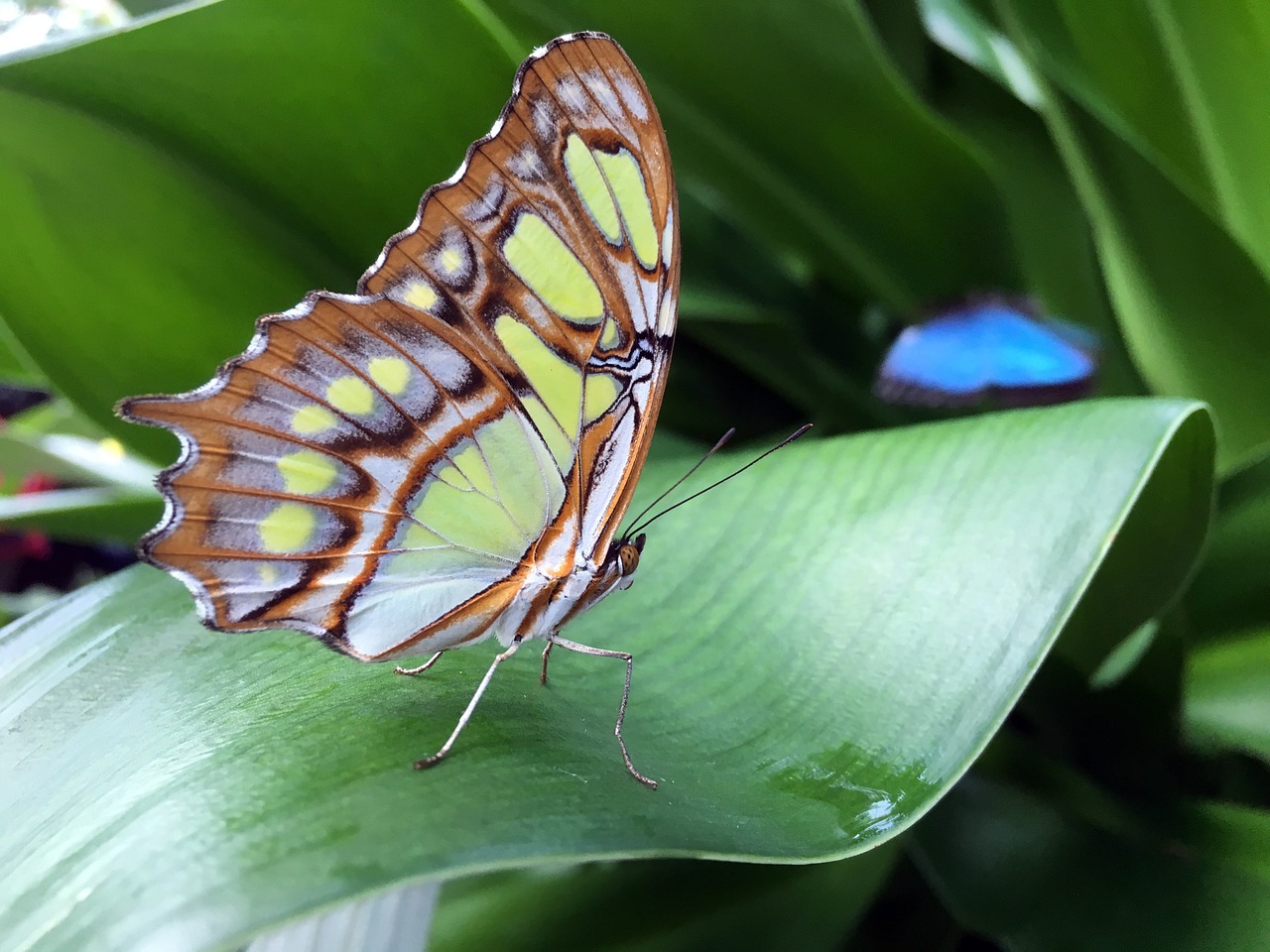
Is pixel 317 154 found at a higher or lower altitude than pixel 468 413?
higher

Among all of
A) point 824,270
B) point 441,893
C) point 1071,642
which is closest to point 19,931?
point 441,893

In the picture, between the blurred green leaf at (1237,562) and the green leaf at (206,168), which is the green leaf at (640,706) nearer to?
the blurred green leaf at (1237,562)

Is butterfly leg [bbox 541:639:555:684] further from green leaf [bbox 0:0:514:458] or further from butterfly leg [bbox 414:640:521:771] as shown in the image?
green leaf [bbox 0:0:514:458]

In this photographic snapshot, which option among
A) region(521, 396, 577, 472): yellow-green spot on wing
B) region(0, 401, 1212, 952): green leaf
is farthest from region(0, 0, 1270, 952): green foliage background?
region(521, 396, 577, 472): yellow-green spot on wing

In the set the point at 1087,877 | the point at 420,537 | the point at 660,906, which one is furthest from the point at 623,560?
the point at 1087,877

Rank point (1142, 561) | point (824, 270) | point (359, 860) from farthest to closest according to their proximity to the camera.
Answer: point (824, 270)
point (1142, 561)
point (359, 860)

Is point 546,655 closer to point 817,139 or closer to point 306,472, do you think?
point 306,472

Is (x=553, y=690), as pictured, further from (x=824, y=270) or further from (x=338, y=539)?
(x=824, y=270)
